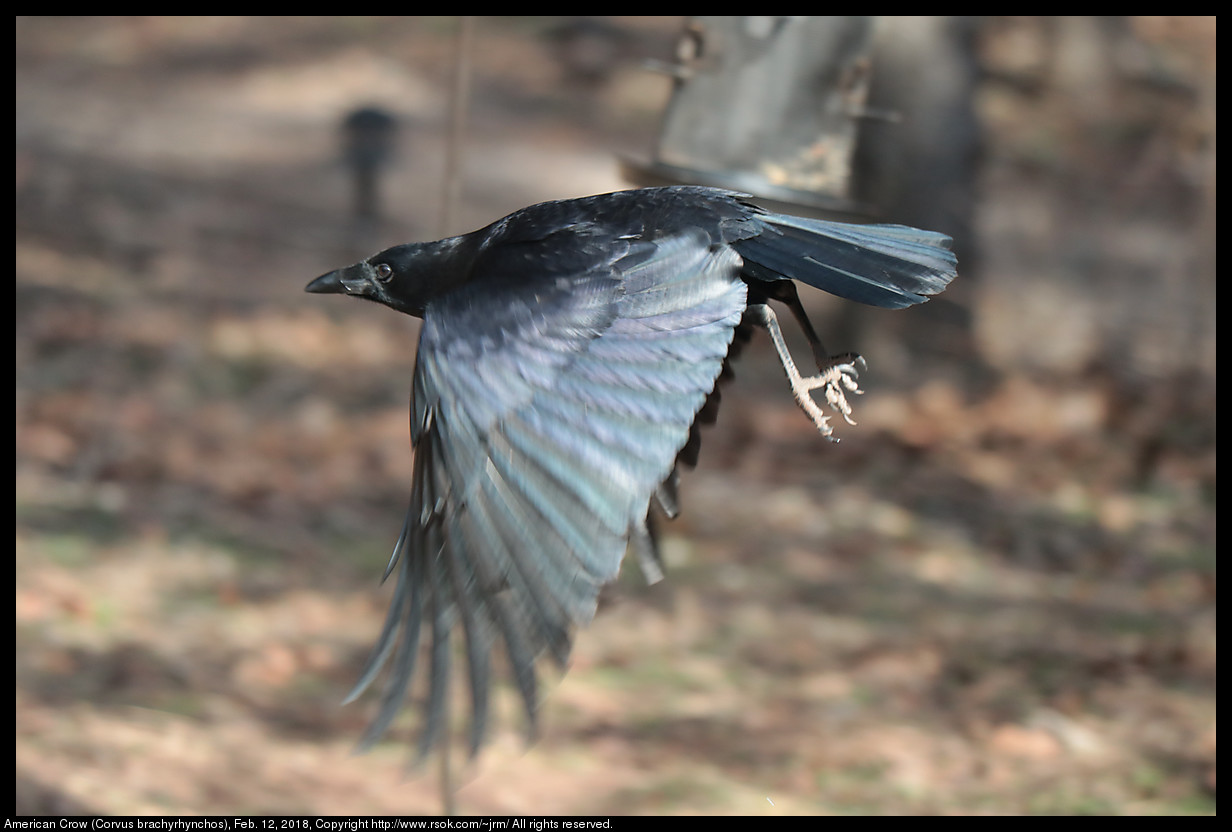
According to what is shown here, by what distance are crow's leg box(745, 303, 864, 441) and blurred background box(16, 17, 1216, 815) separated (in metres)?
0.68

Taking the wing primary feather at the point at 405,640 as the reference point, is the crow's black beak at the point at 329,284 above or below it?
above

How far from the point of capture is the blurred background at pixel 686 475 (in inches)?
205

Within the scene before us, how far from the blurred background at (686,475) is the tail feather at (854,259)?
0.66m

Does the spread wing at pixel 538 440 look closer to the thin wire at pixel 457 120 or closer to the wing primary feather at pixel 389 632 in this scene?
the wing primary feather at pixel 389 632

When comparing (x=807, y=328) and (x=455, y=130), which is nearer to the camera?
(x=807, y=328)

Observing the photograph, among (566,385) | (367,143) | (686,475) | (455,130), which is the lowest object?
(686,475)

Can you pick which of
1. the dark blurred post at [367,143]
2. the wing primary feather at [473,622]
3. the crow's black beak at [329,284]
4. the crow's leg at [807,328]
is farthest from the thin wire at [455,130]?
the dark blurred post at [367,143]

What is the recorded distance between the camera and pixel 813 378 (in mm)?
2822

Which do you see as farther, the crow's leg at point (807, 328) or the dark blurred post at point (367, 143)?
the dark blurred post at point (367, 143)

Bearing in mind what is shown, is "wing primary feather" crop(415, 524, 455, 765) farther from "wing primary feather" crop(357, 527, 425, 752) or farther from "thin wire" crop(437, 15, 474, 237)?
"thin wire" crop(437, 15, 474, 237)

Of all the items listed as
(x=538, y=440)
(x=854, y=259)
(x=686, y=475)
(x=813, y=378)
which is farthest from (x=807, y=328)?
(x=686, y=475)

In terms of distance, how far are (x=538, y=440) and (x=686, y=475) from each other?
4.92 meters

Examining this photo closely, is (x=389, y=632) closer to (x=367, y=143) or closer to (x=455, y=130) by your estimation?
(x=455, y=130)
